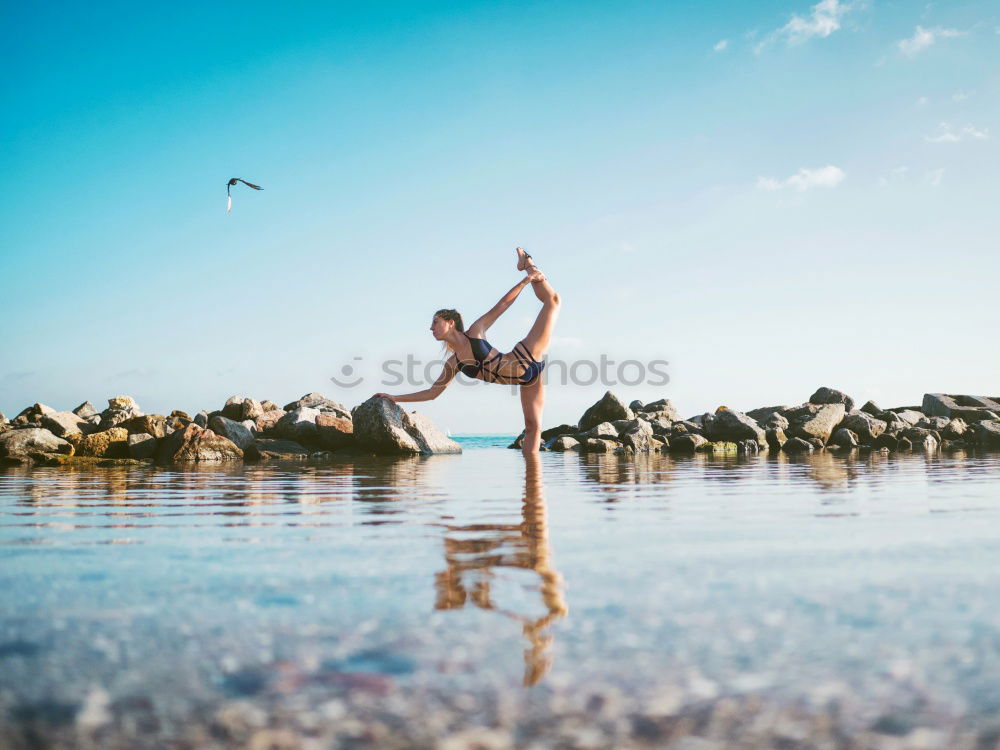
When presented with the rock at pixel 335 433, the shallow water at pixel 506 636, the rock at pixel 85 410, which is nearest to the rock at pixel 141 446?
the rock at pixel 335 433

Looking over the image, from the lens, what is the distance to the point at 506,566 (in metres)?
2.48

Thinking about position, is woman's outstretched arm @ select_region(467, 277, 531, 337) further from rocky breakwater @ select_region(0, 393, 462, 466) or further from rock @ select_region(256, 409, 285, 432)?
rock @ select_region(256, 409, 285, 432)

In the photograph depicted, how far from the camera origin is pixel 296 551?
9.64 feet

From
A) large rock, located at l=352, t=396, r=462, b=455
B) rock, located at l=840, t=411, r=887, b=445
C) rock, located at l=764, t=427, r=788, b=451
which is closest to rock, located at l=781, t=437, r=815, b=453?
rock, located at l=764, t=427, r=788, b=451

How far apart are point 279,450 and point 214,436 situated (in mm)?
2165

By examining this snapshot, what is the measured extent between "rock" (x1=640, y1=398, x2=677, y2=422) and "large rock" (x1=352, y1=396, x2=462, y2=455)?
36.9 ft

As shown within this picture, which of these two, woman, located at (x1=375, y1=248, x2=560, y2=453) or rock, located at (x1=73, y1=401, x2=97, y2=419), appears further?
rock, located at (x1=73, y1=401, x2=97, y2=419)

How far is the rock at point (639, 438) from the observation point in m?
20.5

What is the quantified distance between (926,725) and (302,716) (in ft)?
3.34

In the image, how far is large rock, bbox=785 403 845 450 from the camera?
21938mm

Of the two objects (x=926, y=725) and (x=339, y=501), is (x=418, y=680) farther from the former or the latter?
(x=339, y=501)

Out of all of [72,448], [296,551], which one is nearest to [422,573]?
[296,551]

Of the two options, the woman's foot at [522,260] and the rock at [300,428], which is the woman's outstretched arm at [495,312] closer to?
the woman's foot at [522,260]

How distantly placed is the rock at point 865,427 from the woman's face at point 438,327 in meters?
17.4
